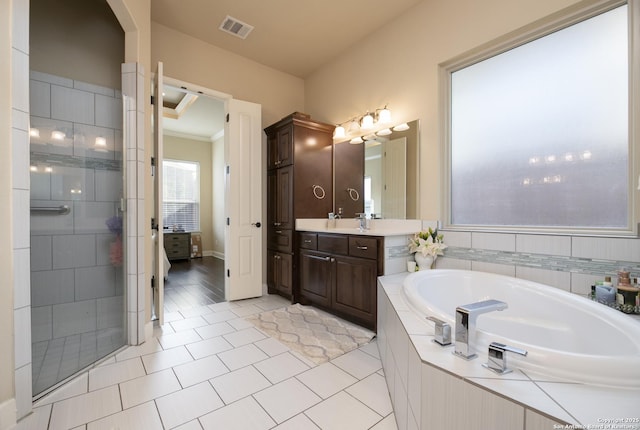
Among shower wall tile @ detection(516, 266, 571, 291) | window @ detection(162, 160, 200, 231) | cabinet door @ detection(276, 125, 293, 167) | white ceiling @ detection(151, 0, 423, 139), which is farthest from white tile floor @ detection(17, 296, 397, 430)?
window @ detection(162, 160, 200, 231)

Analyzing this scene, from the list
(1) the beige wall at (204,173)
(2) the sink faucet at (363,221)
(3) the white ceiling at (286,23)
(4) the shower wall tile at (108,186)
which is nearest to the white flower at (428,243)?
(2) the sink faucet at (363,221)

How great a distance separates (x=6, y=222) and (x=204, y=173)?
562 cm

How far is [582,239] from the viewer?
172cm

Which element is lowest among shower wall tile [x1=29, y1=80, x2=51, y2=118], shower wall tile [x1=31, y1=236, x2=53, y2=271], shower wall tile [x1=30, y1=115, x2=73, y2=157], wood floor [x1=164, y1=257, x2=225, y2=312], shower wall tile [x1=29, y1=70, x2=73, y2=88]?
wood floor [x1=164, y1=257, x2=225, y2=312]

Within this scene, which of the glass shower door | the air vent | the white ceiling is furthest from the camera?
the air vent

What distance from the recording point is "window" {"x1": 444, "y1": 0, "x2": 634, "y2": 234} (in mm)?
1686

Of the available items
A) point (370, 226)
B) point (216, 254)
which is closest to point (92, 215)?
point (370, 226)

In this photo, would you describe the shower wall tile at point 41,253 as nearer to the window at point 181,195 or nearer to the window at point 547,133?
the window at point 547,133

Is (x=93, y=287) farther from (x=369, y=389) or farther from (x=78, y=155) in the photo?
(x=369, y=389)

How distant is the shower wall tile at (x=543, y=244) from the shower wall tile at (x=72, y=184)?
3090 millimetres

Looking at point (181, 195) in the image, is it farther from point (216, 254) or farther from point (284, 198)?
point (284, 198)

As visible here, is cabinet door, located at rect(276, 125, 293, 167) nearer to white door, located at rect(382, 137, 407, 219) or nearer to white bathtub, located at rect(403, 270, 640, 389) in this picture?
white door, located at rect(382, 137, 407, 219)

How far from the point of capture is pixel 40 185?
1.67 metres

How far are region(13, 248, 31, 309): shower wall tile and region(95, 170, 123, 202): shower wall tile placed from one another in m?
0.73
